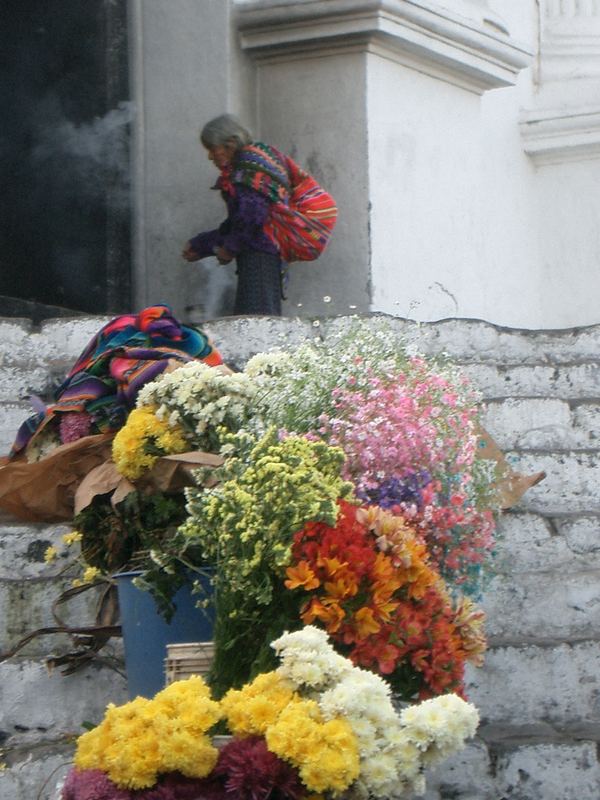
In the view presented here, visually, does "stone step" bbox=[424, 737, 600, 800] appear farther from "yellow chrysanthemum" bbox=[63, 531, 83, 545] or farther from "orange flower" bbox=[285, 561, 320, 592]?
"yellow chrysanthemum" bbox=[63, 531, 83, 545]

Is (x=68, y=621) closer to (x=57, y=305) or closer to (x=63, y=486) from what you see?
(x=63, y=486)

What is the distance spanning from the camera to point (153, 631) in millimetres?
4465

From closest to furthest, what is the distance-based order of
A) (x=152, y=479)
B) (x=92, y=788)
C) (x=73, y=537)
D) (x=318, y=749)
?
(x=318, y=749) < (x=92, y=788) < (x=152, y=479) < (x=73, y=537)

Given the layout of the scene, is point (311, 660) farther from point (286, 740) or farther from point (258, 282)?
point (258, 282)

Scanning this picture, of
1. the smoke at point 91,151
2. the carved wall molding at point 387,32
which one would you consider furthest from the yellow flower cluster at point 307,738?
the smoke at point 91,151

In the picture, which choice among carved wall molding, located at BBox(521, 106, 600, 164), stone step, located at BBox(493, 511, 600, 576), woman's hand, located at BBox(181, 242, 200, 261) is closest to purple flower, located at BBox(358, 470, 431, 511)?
stone step, located at BBox(493, 511, 600, 576)

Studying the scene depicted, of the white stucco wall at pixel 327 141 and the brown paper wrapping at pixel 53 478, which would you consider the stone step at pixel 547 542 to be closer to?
the brown paper wrapping at pixel 53 478

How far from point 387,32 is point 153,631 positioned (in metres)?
5.11

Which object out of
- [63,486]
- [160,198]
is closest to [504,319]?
[160,198]

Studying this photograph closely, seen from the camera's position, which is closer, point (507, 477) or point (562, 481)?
point (507, 477)

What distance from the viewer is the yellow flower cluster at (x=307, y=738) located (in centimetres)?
364

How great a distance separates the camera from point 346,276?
903 centimetres

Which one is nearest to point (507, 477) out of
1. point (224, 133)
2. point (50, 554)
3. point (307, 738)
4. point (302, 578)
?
point (50, 554)

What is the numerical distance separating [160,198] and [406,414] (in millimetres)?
4901
